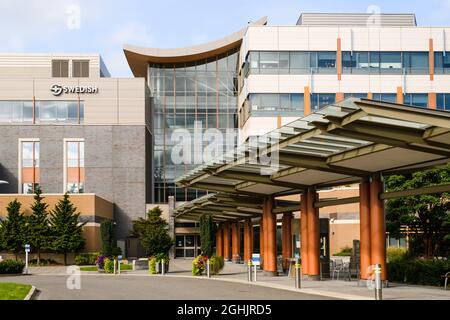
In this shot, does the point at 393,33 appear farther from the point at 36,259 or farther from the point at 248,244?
the point at 36,259

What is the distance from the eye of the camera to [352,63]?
7231cm

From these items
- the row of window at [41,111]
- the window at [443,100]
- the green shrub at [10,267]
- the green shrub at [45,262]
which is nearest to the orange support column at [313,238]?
the green shrub at [10,267]

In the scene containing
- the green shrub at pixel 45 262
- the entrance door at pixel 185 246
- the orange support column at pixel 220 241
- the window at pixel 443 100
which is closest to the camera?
the green shrub at pixel 45 262

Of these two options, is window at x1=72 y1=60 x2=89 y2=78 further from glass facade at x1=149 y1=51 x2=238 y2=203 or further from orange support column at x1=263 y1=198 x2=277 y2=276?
orange support column at x1=263 y1=198 x2=277 y2=276

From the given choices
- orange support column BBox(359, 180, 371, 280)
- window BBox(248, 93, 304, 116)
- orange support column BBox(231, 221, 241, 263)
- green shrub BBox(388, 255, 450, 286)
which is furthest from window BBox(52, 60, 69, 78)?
orange support column BBox(359, 180, 371, 280)

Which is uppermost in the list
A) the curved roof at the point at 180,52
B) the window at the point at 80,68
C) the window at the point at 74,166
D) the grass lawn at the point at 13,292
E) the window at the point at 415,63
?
the curved roof at the point at 180,52

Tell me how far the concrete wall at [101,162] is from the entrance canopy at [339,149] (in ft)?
146

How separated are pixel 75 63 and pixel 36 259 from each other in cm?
3248

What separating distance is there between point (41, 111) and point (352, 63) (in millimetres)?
33384

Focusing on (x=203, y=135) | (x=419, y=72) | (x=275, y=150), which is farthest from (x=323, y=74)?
(x=275, y=150)

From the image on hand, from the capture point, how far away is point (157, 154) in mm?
90562

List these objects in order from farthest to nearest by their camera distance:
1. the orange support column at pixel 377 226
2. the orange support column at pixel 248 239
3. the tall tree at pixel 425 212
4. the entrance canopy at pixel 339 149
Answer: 1. the orange support column at pixel 248 239
2. the tall tree at pixel 425 212
3. the orange support column at pixel 377 226
4. the entrance canopy at pixel 339 149

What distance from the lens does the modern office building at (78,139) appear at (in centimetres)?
8150

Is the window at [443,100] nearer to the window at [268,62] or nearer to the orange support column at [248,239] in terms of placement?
the window at [268,62]
